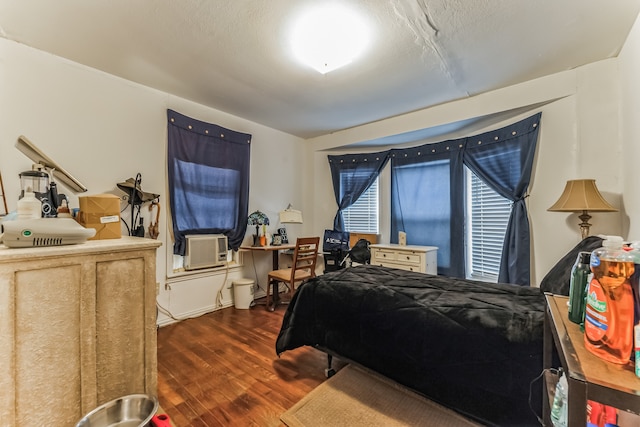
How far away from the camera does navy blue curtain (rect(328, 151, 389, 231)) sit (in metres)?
4.34

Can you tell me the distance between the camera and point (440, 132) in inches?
144

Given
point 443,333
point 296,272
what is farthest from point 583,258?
point 296,272

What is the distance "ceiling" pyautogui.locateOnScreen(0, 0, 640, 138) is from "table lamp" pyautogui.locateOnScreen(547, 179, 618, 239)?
113 cm

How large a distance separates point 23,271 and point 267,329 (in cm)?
225

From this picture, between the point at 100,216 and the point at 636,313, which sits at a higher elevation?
the point at 100,216

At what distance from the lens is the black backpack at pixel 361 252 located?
4.10m

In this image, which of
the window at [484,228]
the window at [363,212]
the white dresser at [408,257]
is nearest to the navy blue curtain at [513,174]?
the window at [484,228]

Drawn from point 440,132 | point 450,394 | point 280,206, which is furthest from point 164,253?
point 440,132

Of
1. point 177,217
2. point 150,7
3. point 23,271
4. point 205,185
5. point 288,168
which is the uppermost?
point 150,7

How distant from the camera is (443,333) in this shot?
1.56 m

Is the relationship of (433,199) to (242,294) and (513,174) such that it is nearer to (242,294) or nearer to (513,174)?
(513,174)

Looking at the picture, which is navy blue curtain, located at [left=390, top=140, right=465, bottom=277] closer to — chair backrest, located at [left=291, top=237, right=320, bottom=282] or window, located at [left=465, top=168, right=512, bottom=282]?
window, located at [left=465, top=168, right=512, bottom=282]

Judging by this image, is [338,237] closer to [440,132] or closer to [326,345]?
[440,132]

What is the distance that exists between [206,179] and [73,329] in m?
2.52
